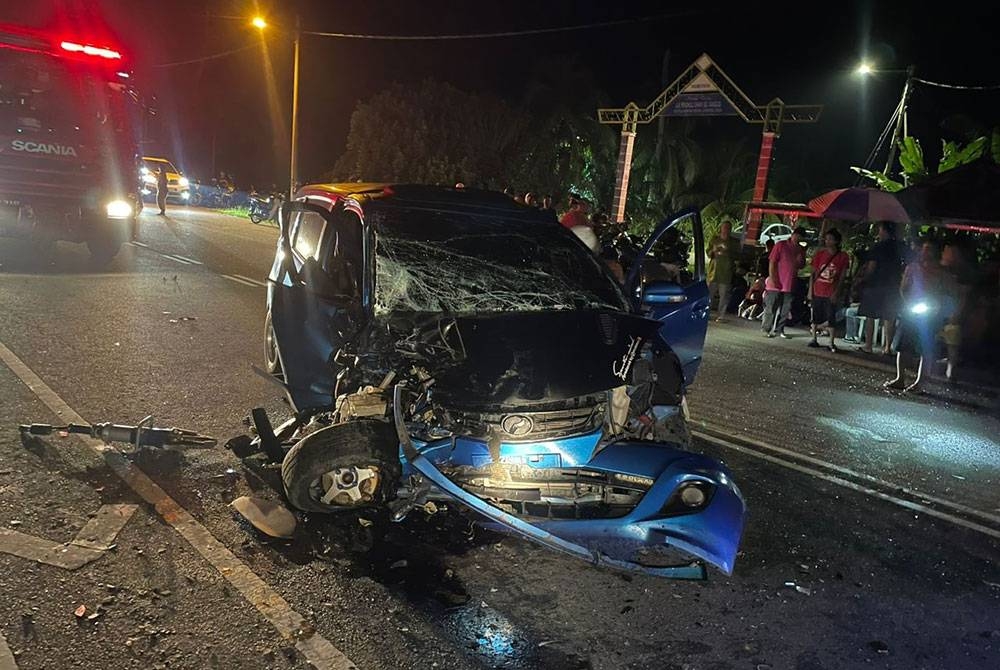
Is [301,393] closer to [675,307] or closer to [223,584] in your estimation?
[223,584]

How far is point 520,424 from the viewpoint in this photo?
3.51 metres

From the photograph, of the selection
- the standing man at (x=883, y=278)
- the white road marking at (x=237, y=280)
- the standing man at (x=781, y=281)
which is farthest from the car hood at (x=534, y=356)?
the white road marking at (x=237, y=280)

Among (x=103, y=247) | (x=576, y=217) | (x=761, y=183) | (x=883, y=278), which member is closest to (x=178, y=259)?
(x=103, y=247)

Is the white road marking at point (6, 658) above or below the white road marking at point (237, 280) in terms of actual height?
above

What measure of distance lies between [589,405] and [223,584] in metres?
1.81

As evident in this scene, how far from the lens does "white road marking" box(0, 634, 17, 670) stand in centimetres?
269

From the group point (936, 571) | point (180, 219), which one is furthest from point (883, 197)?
point (180, 219)

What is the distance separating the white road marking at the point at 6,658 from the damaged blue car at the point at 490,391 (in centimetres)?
133

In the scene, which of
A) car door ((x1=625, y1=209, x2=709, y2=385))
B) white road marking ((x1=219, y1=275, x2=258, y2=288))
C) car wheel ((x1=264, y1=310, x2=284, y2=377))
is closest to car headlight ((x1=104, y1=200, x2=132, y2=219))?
white road marking ((x1=219, y1=275, x2=258, y2=288))

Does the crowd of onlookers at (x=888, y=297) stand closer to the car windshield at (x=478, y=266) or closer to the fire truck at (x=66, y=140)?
the car windshield at (x=478, y=266)

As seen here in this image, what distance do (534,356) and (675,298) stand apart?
1.92 meters

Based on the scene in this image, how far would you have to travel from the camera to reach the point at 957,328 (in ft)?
30.1

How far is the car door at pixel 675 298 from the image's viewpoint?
17.7 ft

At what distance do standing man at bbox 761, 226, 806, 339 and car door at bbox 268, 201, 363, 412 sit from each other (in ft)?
26.5
